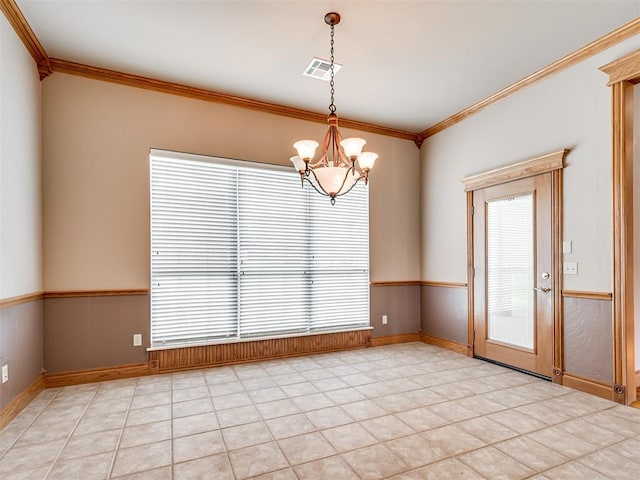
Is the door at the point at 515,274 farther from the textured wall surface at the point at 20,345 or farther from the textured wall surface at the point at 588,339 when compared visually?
the textured wall surface at the point at 20,345

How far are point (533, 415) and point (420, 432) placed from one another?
3.23 ft

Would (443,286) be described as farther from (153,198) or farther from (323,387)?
(153,198)

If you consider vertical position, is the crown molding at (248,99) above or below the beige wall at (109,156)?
above

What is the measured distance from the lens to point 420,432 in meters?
2.53

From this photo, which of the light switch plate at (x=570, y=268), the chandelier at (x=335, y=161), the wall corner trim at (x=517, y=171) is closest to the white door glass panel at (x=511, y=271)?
the wall corner trim at (x=517, y=171)

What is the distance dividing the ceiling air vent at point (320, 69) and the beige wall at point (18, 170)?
2453 mm

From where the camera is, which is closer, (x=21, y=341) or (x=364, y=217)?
(x=21, y=341)

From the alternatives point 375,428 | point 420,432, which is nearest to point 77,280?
point 375,428

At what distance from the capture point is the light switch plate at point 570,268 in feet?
11.0

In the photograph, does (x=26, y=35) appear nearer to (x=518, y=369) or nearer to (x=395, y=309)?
(x=395, y=309)

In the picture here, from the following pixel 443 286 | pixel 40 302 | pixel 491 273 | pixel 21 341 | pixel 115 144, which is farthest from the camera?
pixel 443 286

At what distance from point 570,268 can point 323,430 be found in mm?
2715

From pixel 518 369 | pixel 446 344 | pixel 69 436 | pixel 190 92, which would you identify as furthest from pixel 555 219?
pixel 69 436

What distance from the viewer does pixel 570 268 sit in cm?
341
